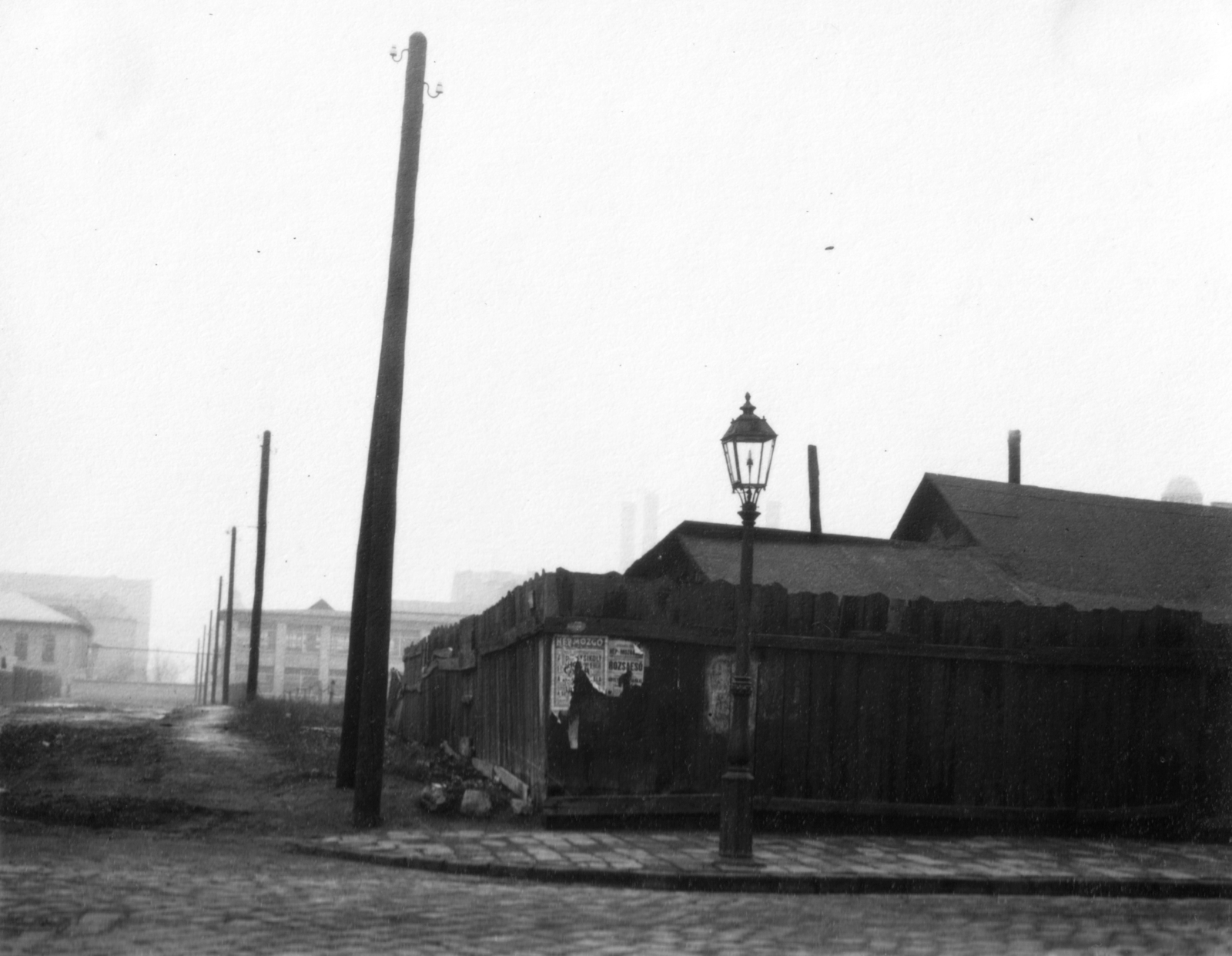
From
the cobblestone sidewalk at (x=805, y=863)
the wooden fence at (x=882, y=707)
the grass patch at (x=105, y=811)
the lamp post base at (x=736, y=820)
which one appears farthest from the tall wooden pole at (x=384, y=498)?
the lamp post base at (x=736, y=820)

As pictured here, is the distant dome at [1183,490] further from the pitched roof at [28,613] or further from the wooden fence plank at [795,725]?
the pitched roof at [28,613]

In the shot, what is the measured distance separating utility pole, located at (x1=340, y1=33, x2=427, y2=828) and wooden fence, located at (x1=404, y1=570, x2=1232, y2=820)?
4.33 feet

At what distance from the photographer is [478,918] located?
6738mm

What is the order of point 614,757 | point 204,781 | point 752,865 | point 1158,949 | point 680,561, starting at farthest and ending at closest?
point 680,561, point 204,781, point 614,757, point 752,865, point 1158,949

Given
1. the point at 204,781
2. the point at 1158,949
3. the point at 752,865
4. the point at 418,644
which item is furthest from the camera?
the point at 418,644

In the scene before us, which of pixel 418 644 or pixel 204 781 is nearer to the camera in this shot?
pixel 204 781

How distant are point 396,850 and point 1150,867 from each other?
5.42 meters

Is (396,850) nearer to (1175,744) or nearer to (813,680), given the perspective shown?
(813,680)

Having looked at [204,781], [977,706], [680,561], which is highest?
[680,561]

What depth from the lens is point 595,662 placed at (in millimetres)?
11117

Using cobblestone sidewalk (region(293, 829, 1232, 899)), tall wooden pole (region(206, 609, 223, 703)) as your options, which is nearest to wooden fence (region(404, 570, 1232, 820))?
cobblestone sidewalk (region(293, 829, 1232, 899))

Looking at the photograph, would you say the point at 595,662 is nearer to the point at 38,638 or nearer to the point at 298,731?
the point at 298,731

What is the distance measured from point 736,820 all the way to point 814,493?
68.9ft

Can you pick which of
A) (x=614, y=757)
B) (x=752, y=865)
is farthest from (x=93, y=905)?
(x=614, y=757)
